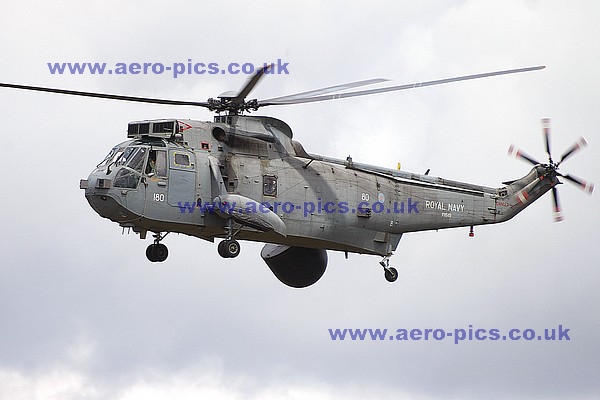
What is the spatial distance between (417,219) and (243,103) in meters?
6.92

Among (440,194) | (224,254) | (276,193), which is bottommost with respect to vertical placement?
(224,254)

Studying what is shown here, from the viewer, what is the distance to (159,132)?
1323 inches

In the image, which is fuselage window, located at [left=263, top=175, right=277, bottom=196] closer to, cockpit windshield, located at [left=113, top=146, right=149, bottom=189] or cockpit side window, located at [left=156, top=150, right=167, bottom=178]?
cockpit side window, located at [left=156, top=150, right=167, bottom=178]

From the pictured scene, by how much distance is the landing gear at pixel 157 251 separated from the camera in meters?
34.2

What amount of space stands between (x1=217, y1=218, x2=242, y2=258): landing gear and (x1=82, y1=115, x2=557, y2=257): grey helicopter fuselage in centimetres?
17

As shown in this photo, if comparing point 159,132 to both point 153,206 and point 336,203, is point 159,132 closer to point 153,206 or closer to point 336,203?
point 153,206

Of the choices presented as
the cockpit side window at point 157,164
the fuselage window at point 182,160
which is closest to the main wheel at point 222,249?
the fuselage window at point 182,160

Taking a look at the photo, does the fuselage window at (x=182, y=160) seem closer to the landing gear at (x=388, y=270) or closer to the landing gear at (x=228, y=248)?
the landing gear at (x=228, y=248)

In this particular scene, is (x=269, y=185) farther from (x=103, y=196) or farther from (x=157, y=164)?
(x=103, y=196)

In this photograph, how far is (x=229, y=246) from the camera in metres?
33.6

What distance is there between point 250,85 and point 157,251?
4.98 meters

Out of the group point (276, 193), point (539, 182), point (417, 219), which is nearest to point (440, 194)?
point (417, 219)

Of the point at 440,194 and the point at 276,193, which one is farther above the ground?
the point at 440,194

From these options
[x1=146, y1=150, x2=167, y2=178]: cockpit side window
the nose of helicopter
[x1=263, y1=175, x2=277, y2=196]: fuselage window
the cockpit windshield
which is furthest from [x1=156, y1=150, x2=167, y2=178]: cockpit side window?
[x1=263, y1=175, x2=277, y2=196]: fuselage window
